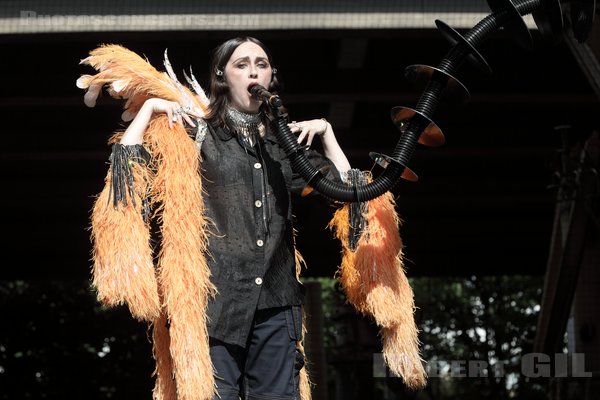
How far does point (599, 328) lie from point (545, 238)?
14.1 ft

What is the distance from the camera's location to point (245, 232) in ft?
7.69

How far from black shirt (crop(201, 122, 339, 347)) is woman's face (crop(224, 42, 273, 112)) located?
9 cm

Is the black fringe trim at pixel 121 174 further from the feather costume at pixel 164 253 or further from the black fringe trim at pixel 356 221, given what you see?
the black fringe trim at pixel 356 221

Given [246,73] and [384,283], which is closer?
[246,73]

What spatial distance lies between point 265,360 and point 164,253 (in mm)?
362

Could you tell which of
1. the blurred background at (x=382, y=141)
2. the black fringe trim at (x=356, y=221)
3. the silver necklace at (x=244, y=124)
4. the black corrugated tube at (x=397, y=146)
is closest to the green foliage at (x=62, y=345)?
the blurred background at (x=382, y=141)

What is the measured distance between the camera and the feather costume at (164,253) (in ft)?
7.25

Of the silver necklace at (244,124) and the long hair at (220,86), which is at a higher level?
the long hair at (220,86)

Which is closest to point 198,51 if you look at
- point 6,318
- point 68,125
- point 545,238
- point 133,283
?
point 68,125

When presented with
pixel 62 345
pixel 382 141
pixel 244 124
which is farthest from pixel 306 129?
pixel 62 345

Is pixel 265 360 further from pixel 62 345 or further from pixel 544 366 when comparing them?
pixel 62 345

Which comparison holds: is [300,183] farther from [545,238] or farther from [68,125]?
[545,238]

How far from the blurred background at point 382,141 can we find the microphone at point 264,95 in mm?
645

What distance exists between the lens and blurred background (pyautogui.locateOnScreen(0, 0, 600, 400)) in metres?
4.32
